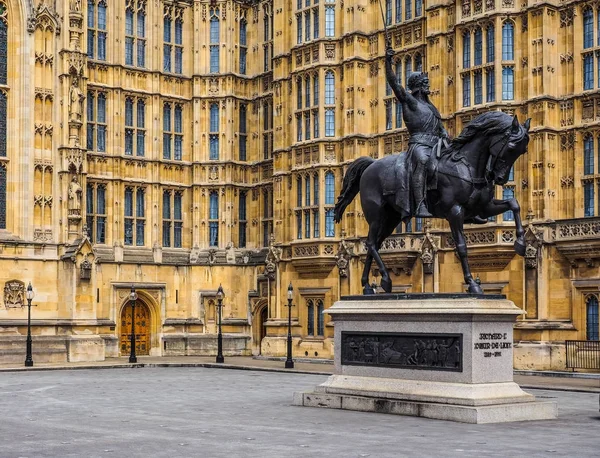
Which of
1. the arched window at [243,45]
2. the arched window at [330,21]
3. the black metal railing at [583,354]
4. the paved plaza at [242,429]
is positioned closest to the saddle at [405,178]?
the paved plaza at [242,429]

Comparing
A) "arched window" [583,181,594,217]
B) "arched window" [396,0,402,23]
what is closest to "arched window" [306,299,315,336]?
"arched window" [396,0,402,23]

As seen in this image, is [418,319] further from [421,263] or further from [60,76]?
[60,76]

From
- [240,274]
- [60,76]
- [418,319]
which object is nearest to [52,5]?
[60,76]

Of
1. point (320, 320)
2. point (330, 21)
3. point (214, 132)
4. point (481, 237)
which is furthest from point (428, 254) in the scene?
point (214, 132)

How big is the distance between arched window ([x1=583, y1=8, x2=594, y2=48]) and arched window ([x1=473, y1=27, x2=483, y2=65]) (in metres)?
3.94

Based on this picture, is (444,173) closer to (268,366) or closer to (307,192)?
(268,366)

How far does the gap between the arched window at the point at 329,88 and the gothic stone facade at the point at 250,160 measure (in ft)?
0.32

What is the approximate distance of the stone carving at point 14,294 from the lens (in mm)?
45062

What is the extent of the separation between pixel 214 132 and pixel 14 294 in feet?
42.9

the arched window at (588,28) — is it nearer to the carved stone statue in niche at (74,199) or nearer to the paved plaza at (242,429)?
the paved plaza at (242,429)

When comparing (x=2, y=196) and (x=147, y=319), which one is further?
(x=147, y=319)

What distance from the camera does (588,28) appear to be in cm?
3728

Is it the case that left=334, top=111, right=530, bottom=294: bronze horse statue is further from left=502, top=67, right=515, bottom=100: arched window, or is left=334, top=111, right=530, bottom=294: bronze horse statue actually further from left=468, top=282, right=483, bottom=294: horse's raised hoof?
left=502, top=67, right=515, bottom=100: arched window

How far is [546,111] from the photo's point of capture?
3759cm
